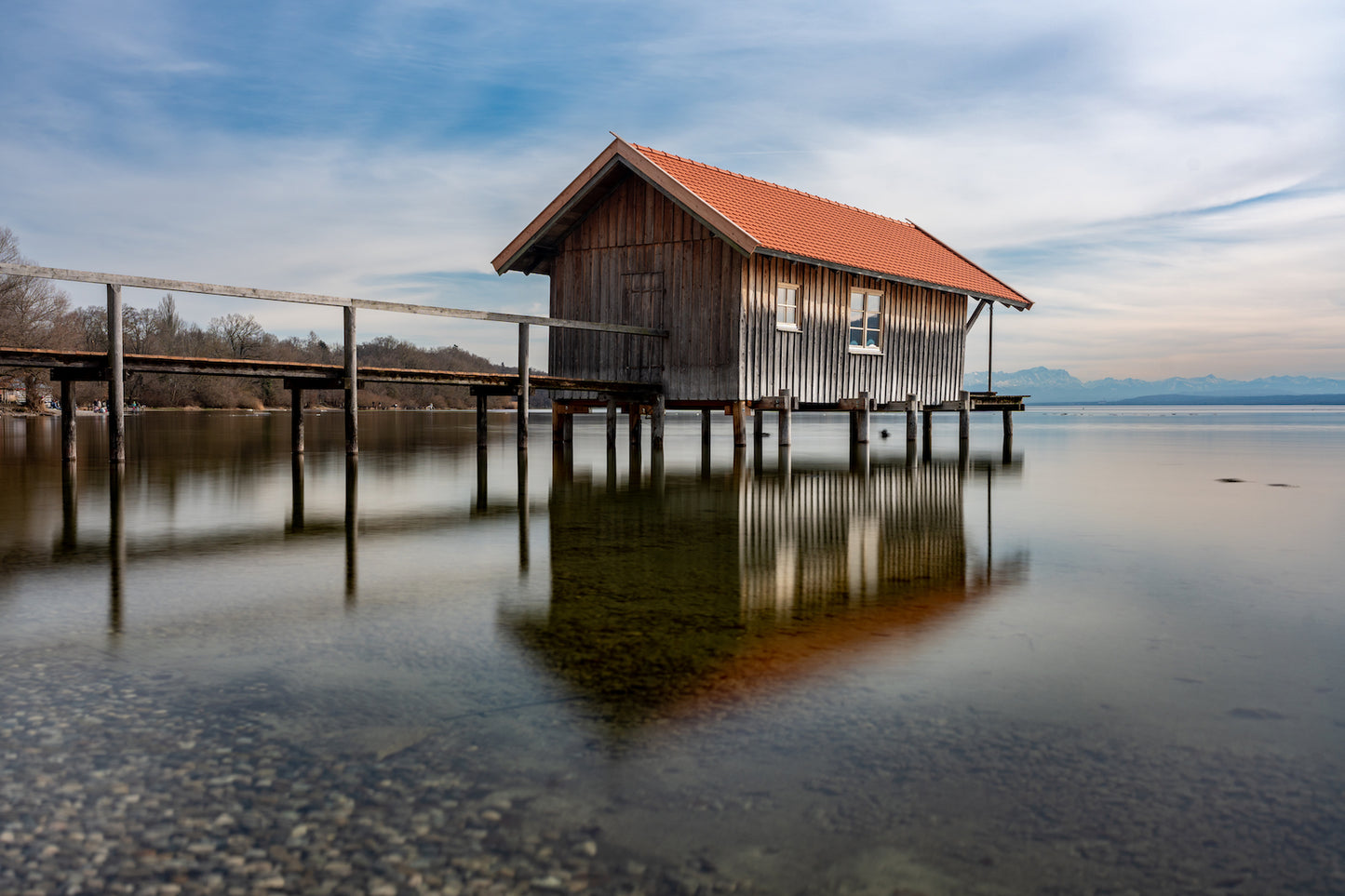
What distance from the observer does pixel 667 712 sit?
3826mm

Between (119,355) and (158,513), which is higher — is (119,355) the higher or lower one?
the higher one

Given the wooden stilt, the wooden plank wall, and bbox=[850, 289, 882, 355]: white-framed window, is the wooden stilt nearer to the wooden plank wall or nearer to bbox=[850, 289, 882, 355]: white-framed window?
the wooden plank wall

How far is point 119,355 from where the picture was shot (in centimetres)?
1509

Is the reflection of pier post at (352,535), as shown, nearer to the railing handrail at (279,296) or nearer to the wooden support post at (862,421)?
the railing handrail at (279,296)

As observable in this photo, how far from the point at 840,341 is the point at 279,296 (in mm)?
13007

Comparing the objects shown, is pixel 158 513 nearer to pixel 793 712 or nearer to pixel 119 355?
pixel 119 355

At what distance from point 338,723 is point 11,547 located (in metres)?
6.09

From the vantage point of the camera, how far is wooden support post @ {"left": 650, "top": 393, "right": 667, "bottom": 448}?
22422mm

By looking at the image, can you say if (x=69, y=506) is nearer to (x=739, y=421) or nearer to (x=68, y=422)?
(x=68, y=422)

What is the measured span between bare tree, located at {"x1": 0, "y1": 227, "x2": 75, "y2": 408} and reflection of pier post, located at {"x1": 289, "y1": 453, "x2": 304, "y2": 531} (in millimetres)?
30833

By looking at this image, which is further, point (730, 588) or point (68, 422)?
point (68, 422)

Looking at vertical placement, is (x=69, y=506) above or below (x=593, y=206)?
below

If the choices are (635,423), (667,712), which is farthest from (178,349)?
(667,712)

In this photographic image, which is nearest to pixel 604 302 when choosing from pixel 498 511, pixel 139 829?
pixel 498 511
